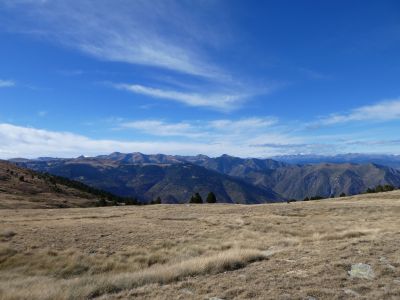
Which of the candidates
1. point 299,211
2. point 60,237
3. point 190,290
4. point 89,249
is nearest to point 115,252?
point 89,249

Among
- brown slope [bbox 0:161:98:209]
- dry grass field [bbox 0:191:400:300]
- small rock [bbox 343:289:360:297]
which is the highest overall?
small rock [bbox 343:289:360:297]

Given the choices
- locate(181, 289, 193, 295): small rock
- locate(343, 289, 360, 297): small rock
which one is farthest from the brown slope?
locate(343, 289, 360, 297): small rock

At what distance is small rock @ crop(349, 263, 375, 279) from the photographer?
12.1 meters

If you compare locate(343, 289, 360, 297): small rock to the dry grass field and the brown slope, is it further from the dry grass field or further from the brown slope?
the brown slope

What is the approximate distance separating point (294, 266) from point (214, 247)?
9520mm

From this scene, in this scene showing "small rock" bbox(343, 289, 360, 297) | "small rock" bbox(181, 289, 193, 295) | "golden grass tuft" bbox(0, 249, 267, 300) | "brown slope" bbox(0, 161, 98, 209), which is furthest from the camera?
"brown slope" bbox(0, 161, 98, 209)

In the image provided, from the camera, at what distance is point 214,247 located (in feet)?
74.4

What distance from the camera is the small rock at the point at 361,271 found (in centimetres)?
1205

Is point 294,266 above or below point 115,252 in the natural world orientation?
above

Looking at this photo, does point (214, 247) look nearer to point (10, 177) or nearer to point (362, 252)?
point (362, 252)

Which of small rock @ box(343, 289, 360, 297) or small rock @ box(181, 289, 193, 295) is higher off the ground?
small rock @ box(343, 289, 360, 297)

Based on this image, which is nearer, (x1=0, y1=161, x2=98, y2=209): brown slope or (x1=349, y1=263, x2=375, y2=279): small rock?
(x1=349, y1=263, x2=375, y2=279): small rock

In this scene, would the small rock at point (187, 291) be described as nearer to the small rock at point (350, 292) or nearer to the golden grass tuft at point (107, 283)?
the golden grass tuft at point (107, 283)

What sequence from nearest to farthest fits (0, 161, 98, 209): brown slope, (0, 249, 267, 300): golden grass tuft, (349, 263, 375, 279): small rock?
(0, 249, 267, 300): golden grass tuft < (349, 263, 375, 279): small rock < (0, 161, 98, 209): brown slope
